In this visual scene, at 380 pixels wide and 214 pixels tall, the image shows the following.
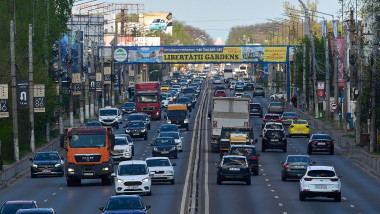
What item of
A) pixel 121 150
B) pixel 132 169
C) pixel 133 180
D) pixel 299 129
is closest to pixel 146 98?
pixel 299 129

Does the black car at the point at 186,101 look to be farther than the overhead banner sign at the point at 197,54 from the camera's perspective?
No

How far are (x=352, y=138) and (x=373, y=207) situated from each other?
4486cm

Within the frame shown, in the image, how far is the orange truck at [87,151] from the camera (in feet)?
152

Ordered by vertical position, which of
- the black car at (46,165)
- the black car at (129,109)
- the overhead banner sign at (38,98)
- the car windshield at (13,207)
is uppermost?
the overhead banner sign at (38,98)

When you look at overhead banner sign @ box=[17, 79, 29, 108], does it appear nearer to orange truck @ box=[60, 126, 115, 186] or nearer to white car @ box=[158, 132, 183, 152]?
white car @ box=[158, 132, 183, 152]

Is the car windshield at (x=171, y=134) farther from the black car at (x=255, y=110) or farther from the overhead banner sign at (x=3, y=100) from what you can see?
the black car at (x=255, y=110)

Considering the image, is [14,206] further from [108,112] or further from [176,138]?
[108,112]

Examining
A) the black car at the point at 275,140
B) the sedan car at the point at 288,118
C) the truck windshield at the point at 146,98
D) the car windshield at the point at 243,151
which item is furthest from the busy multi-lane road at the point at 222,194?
the truck windshield at the point at 146,98

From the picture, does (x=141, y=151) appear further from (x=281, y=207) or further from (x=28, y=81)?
(x=281, y=207)

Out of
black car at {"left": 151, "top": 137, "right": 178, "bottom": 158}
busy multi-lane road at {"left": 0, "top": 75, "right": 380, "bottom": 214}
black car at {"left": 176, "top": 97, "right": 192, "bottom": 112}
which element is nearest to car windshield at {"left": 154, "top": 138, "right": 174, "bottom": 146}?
black car at {"left": 151, "top": 137, "right": 178, "bottom": 158}

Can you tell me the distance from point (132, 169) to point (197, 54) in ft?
331

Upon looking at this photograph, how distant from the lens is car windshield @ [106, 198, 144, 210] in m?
28.5

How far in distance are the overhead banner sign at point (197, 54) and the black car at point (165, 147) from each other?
77031 mm

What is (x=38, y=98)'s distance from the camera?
71.8 meters
